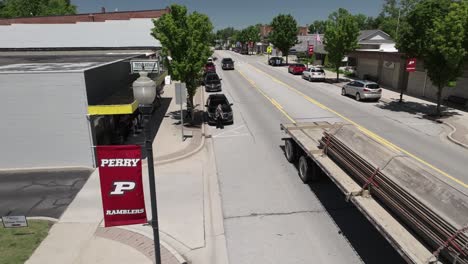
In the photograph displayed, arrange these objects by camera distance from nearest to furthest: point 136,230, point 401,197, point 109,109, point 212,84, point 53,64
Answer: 1. point 401,197
2. point 136,230
3. point 109,109
4. point 53,64
5. point 212,84

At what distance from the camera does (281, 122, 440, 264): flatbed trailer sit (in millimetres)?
6699

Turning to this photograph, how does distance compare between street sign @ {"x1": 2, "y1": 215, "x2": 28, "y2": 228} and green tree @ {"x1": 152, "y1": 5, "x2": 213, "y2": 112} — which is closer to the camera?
street sign @ {"x1": 2, "y1": 215, "x2": 28, "y2": 228}

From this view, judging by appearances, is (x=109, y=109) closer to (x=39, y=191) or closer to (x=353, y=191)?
(x=39, y=191)

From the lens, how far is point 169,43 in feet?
63.7

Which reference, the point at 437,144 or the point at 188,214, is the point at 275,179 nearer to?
the point at 188,214

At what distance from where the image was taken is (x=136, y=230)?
10.2 m

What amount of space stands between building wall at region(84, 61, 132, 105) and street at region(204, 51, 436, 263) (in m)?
6.05

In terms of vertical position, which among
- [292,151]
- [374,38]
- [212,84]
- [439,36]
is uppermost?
[374,38]

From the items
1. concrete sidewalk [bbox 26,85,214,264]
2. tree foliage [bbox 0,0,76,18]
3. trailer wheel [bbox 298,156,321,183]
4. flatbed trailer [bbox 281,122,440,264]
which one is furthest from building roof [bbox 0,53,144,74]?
tree foliage [bbox 0,0,76,18]

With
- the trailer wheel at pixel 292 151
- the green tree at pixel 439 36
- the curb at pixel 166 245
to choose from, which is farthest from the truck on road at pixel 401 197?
the green tree at pixel 439 36

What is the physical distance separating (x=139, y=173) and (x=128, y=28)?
130ft

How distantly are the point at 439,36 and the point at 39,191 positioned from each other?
71.7 ft

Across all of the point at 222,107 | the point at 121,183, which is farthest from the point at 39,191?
the point at 222,107

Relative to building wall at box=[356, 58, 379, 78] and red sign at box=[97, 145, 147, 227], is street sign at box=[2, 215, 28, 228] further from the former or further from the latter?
building wall at box=[356, 58, 379, 78]
